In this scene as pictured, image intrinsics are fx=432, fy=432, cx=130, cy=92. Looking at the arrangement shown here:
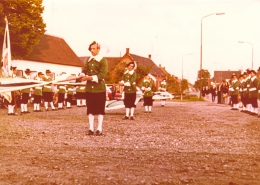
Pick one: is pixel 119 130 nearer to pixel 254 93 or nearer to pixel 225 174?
pixel 225 174

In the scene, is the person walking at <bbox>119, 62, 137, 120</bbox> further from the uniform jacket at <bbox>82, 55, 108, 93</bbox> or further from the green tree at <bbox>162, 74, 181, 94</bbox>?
the green tree at <bbox>162, 74, 181, 94</bbox>

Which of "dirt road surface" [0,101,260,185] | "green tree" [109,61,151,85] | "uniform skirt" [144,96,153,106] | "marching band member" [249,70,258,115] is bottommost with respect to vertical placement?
"dirt road surface" [0,101,260,185]

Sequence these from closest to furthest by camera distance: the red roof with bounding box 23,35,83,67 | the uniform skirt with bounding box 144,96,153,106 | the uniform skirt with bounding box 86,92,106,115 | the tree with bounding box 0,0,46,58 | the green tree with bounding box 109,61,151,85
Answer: the uniform skirt with bounding box 86,92,106,115 < the uniform skirt with bounding box 144,96,153,106 < the tree with bounding box 0,0,46,58 < the red roof with bounding box 23,35,83,67 < the green tree with bounding box 109,61,151,85

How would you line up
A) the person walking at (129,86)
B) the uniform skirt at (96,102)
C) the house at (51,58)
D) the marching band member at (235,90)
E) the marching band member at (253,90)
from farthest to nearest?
the house at (51,58) → the marching band member at (235,90) → the marching band member at (253,90) → the person walking at (129,86) → the uniform skirt at (96,102)

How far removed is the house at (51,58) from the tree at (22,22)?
9.31 metres

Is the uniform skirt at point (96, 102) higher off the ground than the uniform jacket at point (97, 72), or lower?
lower

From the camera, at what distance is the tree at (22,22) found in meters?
31.9

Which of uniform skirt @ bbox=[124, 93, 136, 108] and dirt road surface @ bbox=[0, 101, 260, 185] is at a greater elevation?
uniform skirt @ bbox=[124, 93, 136, 108]

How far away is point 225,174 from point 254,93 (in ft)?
49.3

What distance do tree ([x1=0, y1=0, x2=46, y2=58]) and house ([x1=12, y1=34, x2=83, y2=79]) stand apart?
30.6 ft

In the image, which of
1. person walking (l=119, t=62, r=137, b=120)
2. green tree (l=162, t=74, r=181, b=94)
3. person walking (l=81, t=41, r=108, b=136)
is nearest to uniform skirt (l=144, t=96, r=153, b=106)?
person walking (l=119, t=62, r=137, b=120)

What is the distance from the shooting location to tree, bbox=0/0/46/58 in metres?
31.9

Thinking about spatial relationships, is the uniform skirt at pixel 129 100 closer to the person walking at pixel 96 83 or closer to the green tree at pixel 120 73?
the person walking at pixel 96 83

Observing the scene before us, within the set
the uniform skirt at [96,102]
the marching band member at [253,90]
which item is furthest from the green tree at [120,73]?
the uniform skirt at [96,102]
